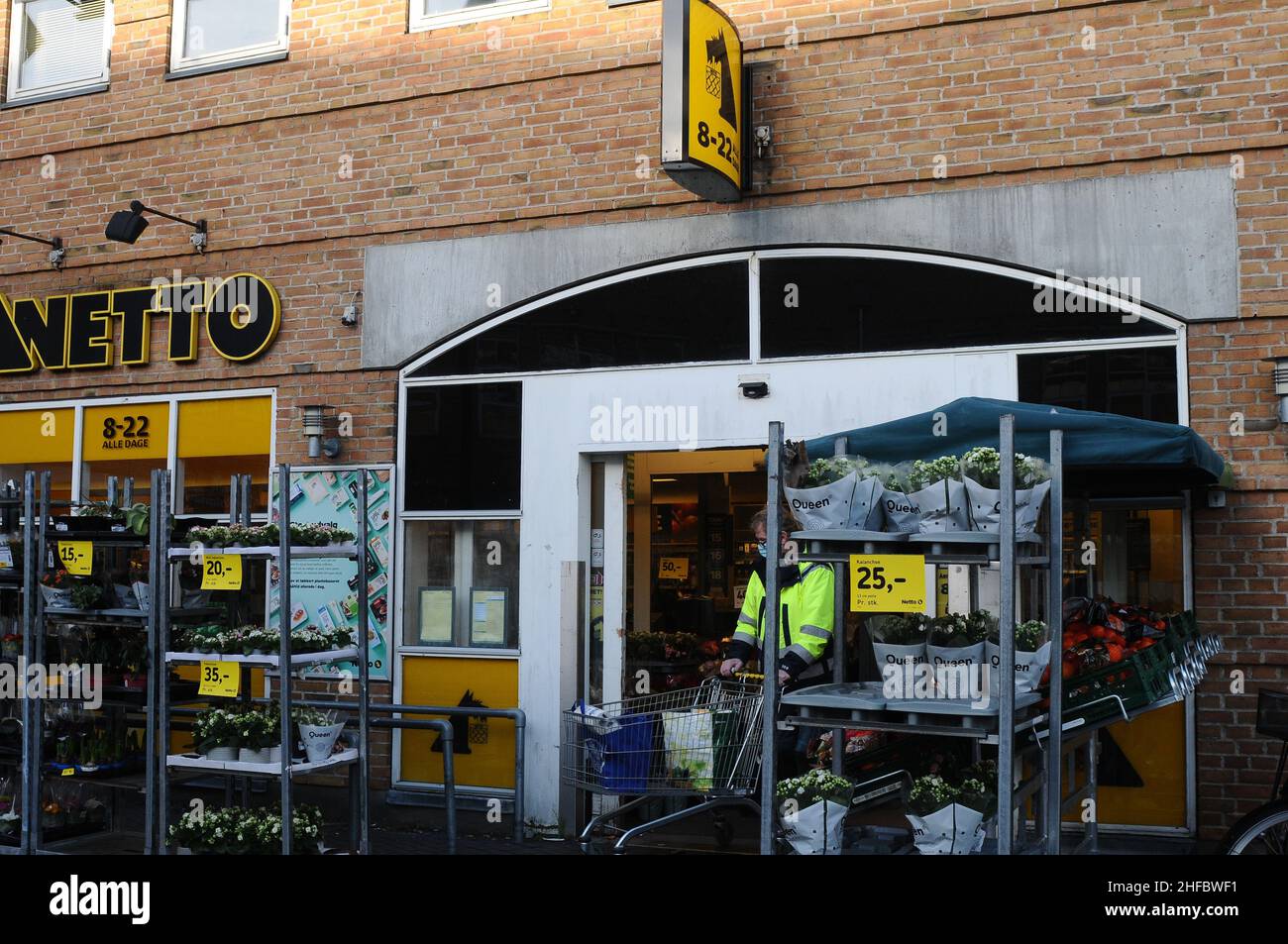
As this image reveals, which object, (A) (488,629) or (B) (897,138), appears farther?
(A) (488,629)

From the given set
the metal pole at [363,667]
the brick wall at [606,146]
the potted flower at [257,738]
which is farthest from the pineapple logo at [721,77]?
the potted flower at [257,738]

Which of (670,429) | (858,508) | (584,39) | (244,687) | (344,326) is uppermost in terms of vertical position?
(584,39)

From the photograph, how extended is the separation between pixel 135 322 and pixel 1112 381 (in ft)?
25.0

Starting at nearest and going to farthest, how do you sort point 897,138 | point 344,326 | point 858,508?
1. point 858,508
2. point 897,138
3. point 344,326

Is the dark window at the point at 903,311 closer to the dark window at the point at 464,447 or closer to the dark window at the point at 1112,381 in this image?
the dark window at the point at 1112,381

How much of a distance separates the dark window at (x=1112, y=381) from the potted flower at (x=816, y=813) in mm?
3458

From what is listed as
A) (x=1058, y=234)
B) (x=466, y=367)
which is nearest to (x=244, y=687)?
(x=466, y=367)

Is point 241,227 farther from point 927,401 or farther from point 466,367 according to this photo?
point 927,401

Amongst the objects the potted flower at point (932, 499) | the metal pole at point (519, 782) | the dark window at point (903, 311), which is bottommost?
the metal pole at point (519, 782)

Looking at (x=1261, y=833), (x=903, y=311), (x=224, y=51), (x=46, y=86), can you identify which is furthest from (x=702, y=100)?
(x=46, y=86)

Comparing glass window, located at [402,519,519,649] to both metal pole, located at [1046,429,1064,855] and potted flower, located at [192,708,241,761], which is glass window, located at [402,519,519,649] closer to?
potted flower, located at [192,708,241,761]

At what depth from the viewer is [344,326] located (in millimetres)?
9867

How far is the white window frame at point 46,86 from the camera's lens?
36.2 feet

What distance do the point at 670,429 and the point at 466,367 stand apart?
1.74 meters
